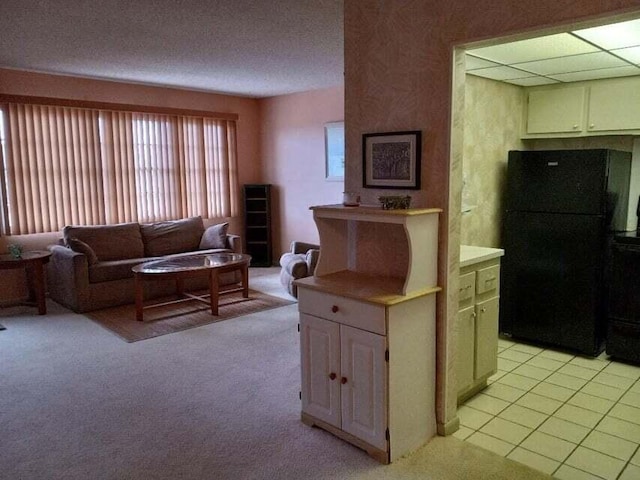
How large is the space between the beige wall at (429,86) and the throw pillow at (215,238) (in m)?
3.82

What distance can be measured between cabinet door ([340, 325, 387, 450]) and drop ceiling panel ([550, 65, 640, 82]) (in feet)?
8.96

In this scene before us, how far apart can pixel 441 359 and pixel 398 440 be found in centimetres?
48

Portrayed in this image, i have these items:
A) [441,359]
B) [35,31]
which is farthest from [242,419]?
[35,31]

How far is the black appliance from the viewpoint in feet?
11.9

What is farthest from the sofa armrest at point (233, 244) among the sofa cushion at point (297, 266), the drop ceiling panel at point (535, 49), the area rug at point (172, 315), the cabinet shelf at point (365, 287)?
the drop ceiling panel at point (535, 49)

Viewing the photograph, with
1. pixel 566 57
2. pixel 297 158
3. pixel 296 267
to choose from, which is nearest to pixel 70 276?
pixel 296 267

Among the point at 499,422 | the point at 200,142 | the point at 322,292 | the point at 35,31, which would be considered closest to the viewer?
the point at 322,292

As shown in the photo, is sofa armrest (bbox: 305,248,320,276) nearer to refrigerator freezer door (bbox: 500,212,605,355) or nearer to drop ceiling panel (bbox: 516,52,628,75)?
refrigerator freezer door (bbox: 500,212,605,355)

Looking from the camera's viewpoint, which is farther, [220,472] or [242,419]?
[242,419]

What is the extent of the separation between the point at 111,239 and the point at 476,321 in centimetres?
436

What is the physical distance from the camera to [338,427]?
269 cm

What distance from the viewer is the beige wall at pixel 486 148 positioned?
3.93 metres

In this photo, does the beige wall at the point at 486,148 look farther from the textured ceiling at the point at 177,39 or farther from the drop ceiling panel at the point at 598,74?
the textured ceiling at the point at 177,39

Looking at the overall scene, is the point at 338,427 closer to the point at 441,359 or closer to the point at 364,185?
the point at 441,359
